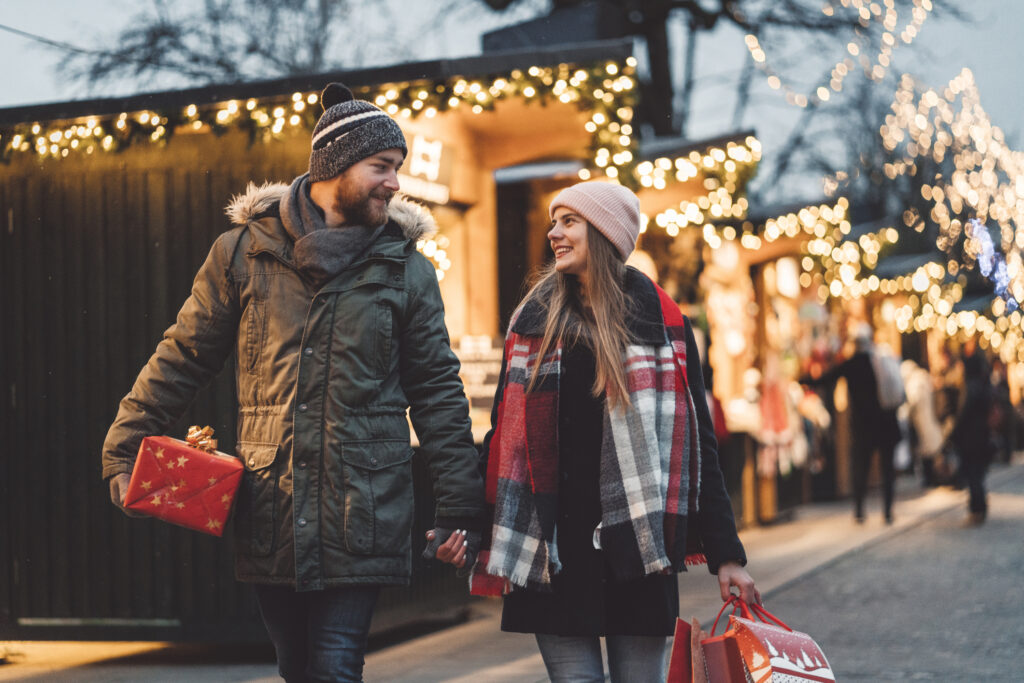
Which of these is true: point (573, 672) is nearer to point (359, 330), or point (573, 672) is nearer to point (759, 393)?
point (359, 330)

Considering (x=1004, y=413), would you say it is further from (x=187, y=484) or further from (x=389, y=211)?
(x=187, y=484)

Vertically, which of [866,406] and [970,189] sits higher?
[970,189]

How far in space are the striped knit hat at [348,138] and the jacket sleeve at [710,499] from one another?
38.5 inches

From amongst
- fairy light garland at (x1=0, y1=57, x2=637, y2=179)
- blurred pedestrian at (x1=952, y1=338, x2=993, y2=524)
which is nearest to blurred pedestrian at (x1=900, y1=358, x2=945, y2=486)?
blurred pedestrian at (x1=952, y1=338, x2=993, y2=524)

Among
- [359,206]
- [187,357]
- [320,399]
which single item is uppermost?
[359,206]

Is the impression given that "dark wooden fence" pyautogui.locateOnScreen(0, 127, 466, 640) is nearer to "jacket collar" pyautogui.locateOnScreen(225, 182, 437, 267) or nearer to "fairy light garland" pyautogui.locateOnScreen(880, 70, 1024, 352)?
"jacket collar" pyautogui.locateOnScreen(225, 182, 437, 267)

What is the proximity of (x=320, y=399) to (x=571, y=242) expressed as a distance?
81 centimetres

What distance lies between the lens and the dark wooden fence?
6605 millimetres

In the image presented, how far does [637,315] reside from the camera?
341 cm

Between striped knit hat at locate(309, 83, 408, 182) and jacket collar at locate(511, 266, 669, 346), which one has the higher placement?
striped knit hat at locate(309, 83, 408, 182)

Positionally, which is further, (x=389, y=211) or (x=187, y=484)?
(x=389, y=211)

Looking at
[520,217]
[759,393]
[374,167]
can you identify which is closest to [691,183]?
[520,217]

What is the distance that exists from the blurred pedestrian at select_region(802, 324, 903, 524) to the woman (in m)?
10.2

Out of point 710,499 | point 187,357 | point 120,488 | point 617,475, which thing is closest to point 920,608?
point 710,499
